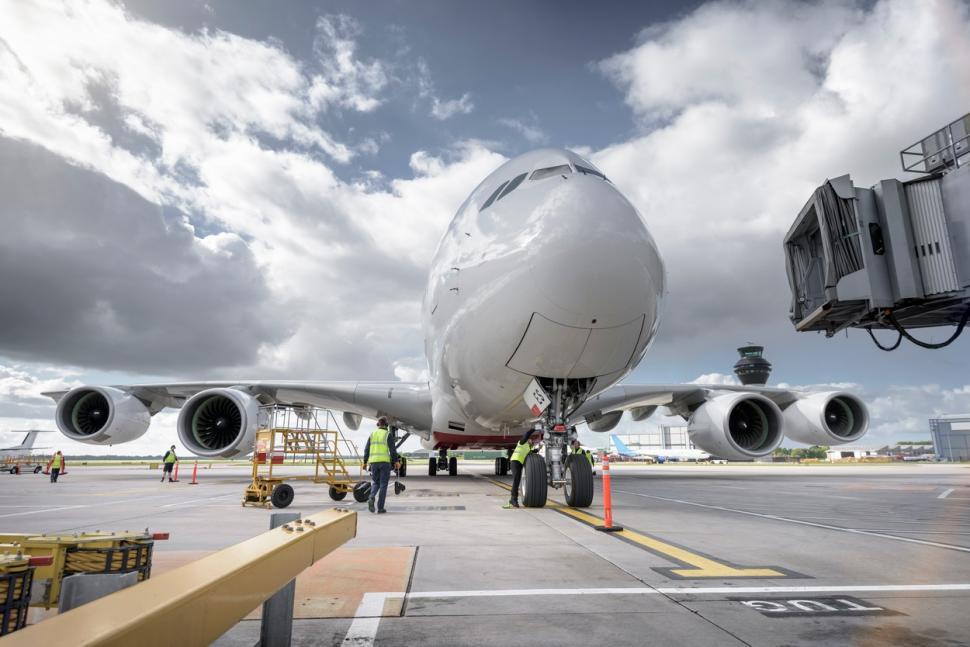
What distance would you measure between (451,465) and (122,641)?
861 inches

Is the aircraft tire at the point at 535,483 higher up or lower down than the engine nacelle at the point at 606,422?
lower down

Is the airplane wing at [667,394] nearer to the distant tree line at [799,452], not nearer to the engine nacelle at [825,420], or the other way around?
the engine nacelle at [825,420]

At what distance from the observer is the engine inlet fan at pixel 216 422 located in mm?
14367

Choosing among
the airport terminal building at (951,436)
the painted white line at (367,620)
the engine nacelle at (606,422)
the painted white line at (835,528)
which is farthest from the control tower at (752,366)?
the painted white line at (367,620)

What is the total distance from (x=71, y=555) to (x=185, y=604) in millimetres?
1824

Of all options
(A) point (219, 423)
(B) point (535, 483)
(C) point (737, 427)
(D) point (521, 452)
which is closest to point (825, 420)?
(C) point (737, 427)

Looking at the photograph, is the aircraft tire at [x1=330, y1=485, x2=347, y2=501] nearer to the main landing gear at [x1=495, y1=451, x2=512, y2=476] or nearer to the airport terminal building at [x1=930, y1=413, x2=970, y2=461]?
the main landing gear at [x1=495, y1=451, x2=512, y2=476]

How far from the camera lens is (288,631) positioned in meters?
2.29

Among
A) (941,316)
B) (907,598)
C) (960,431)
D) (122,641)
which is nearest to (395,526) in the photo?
(907,598)

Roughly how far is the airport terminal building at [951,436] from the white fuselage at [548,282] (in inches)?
3395

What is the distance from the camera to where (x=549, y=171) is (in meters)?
7.80

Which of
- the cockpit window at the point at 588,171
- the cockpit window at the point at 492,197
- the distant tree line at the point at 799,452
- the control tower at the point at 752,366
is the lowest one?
the distant tree line at the point at 799,452

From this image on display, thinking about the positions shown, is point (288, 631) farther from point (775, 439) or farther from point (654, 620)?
point (775, 439)

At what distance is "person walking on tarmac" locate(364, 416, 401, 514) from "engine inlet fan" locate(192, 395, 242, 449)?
7040mm
